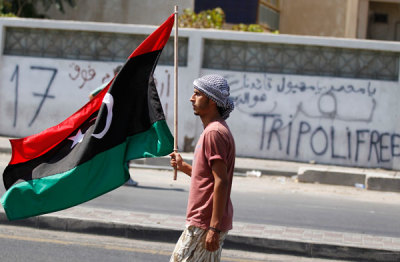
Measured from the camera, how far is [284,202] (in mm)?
11156

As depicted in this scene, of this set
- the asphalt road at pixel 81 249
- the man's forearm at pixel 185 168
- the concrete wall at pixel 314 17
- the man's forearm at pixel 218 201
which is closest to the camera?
the man's forearm at pixel 218 201

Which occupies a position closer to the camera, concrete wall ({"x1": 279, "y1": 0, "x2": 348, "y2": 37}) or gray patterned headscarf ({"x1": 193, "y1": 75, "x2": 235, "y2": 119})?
gray patterned headscarf ({"x1": 193, "y1": 75, "x2": 235, "y2": 119})

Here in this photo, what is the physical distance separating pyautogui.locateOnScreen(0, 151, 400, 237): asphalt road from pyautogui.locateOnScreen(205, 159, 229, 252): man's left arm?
15.9 feet

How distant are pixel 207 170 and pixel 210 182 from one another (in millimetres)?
73

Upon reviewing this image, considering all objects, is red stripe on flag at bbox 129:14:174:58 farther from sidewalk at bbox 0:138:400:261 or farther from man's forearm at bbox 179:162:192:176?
sidewalk at bbox 0:138:400:261

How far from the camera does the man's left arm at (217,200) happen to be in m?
4.19

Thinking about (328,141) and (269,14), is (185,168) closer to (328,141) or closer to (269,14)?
(328,141)

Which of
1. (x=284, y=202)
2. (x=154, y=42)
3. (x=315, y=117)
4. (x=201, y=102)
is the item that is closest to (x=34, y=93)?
(x=315, y=117)

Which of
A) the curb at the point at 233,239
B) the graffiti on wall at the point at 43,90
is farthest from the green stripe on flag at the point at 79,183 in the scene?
the graffiti on wall at the point at 43,90

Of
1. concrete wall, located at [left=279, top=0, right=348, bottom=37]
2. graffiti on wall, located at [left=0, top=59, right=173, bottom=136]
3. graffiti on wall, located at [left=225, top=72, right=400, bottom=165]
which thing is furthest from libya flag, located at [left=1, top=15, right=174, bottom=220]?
concrete wall, located at [left=279, top=0, right=348, bottom=37]

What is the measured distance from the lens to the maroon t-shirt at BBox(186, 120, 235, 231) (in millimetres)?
4246

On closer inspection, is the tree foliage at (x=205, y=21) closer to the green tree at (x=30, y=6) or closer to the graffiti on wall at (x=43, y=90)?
the graffiti on wall at (x=43, y=90)

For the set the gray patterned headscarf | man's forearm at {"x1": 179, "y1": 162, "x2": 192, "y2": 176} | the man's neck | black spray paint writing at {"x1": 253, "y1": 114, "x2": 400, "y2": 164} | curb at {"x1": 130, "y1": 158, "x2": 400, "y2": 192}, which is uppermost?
the gray patterned headscarf

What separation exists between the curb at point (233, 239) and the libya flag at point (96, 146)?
248 centimetres
